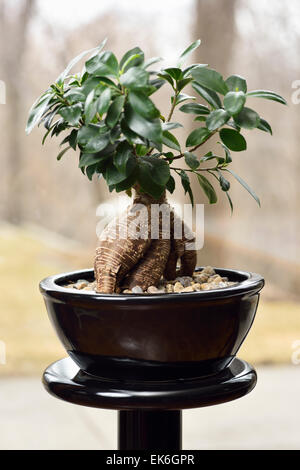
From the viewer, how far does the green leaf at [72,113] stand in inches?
27.4

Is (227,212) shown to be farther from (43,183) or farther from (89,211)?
(43,183)

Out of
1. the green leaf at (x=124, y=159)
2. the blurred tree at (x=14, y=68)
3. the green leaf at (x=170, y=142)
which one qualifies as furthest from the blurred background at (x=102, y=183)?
the green leaf at (x=124, y=159)

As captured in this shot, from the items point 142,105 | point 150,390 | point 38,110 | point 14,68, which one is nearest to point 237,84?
point 142,105

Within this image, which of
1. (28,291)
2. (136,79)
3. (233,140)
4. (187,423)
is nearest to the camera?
(136,79)

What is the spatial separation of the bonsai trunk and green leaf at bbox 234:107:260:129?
17 cm

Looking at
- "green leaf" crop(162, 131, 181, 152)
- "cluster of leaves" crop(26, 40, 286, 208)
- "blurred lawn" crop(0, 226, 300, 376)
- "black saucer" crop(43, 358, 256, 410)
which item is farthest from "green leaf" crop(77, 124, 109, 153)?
"blurred lawn" crop(0, 226, 300, 376)

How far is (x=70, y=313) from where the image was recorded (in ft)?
2.22

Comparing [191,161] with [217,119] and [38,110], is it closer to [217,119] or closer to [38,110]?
[217,119]

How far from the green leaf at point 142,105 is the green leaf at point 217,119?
0.09 m

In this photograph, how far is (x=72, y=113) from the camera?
700mm

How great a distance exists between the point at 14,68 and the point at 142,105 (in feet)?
8.28

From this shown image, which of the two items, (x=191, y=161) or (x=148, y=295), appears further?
(x=191, y=161)

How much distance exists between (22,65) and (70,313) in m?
2.50

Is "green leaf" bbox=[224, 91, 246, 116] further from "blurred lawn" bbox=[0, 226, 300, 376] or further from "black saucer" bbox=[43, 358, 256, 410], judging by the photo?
"blurred lawn" bbox=[0, 226, 300, 376]
